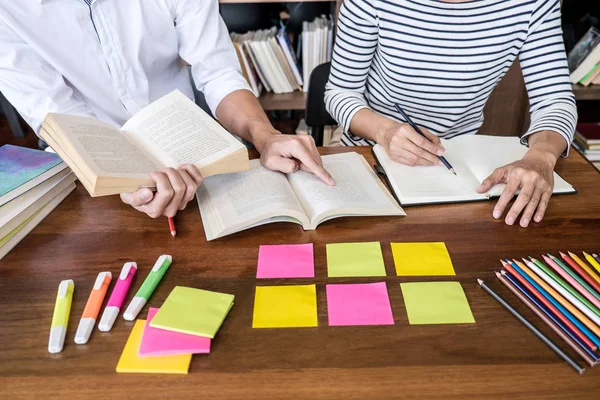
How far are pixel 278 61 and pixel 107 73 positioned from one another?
1.02 meters

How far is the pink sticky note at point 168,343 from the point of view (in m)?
0.60

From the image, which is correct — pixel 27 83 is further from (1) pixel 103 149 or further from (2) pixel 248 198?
(2) pixel 248 198

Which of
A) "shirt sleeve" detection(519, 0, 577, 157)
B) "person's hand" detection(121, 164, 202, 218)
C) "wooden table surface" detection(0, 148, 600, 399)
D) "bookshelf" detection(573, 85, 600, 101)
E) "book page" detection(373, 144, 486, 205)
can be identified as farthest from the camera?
"bookshelf" detection(573, 85, 600, 101)

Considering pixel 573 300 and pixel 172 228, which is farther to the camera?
pixel 172 228

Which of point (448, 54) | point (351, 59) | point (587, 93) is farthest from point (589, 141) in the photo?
point (351, 59)

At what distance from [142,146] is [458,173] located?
2.09 ft

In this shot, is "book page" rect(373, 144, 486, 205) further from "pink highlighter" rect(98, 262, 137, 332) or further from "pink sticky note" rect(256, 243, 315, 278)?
"pink highlighter" rect(98, 262, 137, 332)

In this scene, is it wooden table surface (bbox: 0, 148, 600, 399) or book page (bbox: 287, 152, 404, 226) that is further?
book page (bbox: 287, 152, 404, 226)

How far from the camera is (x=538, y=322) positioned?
0.65m

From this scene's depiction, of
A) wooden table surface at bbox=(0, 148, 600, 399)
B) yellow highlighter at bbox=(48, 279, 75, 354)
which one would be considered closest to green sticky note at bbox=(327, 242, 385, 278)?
wooden table surface at bbox=(0, 148, 600, 399)

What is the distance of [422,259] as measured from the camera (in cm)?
78

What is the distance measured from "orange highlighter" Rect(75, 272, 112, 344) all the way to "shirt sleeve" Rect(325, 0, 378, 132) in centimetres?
76

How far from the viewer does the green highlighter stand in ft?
2.19

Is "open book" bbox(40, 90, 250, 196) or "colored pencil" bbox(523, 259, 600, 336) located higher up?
"open book" bbox(40, 90, 250, 196)
